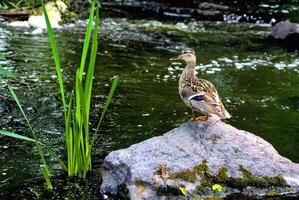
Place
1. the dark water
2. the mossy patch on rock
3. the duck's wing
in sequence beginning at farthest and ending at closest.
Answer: the dark water < the duck's wing < the mossy patch on rock

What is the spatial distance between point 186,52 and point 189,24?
1118 cm

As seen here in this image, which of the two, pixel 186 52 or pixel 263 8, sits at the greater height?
pixel 186 52

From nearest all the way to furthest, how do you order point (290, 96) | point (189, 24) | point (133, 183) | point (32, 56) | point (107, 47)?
1. point (133, 183)
2. point (290, 96)
3. point (32, 56)
4. point (107, 47)
5. point (189, 24)

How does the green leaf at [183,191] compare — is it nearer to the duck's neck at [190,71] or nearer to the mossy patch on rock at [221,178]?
the mossy patch on rock at [221,178]

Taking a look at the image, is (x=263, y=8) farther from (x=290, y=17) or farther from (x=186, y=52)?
(x=186, y=52)

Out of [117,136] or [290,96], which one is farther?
[290,96]

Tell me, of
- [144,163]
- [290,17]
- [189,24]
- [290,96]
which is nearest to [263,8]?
[290,17]

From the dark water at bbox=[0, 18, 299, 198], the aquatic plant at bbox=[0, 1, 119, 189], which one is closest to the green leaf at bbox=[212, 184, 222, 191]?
the aquatic plant at bbox=[0, 1, 119, 189]

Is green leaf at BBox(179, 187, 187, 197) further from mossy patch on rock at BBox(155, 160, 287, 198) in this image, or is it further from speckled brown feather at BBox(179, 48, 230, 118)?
speckled brown feather at BBox(179, 48, 230, 118)

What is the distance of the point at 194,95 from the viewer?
539cm

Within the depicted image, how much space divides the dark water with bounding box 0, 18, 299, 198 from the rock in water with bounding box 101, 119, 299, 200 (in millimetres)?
1003

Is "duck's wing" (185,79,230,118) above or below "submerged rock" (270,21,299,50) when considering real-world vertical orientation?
above

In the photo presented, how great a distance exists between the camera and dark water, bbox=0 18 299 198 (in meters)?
6.99

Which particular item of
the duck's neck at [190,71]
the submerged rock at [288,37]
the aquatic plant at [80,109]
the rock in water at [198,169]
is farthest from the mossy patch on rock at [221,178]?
the submerged rock at [288,37]
